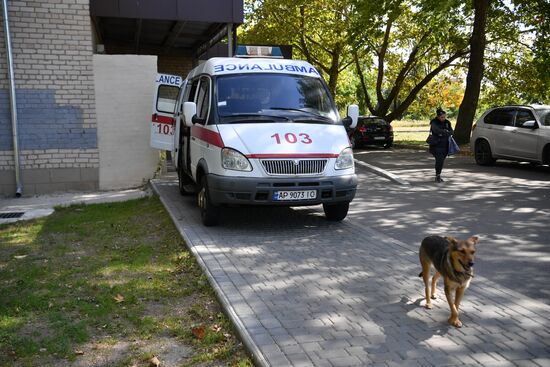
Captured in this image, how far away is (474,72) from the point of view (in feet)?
68.8

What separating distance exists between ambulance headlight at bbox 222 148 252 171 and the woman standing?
22.1 ft

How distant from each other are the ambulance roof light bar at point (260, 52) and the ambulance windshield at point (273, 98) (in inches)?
78.3

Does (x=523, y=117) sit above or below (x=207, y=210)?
above

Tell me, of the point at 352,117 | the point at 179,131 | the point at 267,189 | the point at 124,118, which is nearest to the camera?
the point at 267,189

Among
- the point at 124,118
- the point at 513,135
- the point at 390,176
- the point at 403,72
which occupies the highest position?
the point at 403,72

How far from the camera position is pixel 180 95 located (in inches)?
416

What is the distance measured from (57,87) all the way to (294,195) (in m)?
6.90

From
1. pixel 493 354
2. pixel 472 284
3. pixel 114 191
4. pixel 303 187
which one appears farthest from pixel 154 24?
pixel 493 354

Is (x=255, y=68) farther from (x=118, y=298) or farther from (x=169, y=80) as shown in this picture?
(x=118, y=298)

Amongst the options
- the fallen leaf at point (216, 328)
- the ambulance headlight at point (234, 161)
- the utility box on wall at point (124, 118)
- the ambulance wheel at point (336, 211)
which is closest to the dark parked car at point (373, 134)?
the utility box on wall at point (124, 118)

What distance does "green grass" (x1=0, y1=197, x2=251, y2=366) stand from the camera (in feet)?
13.5

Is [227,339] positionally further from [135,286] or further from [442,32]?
[442,32]

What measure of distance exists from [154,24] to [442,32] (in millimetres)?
11336

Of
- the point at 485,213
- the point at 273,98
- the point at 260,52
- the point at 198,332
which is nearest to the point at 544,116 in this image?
the point at 485,213
